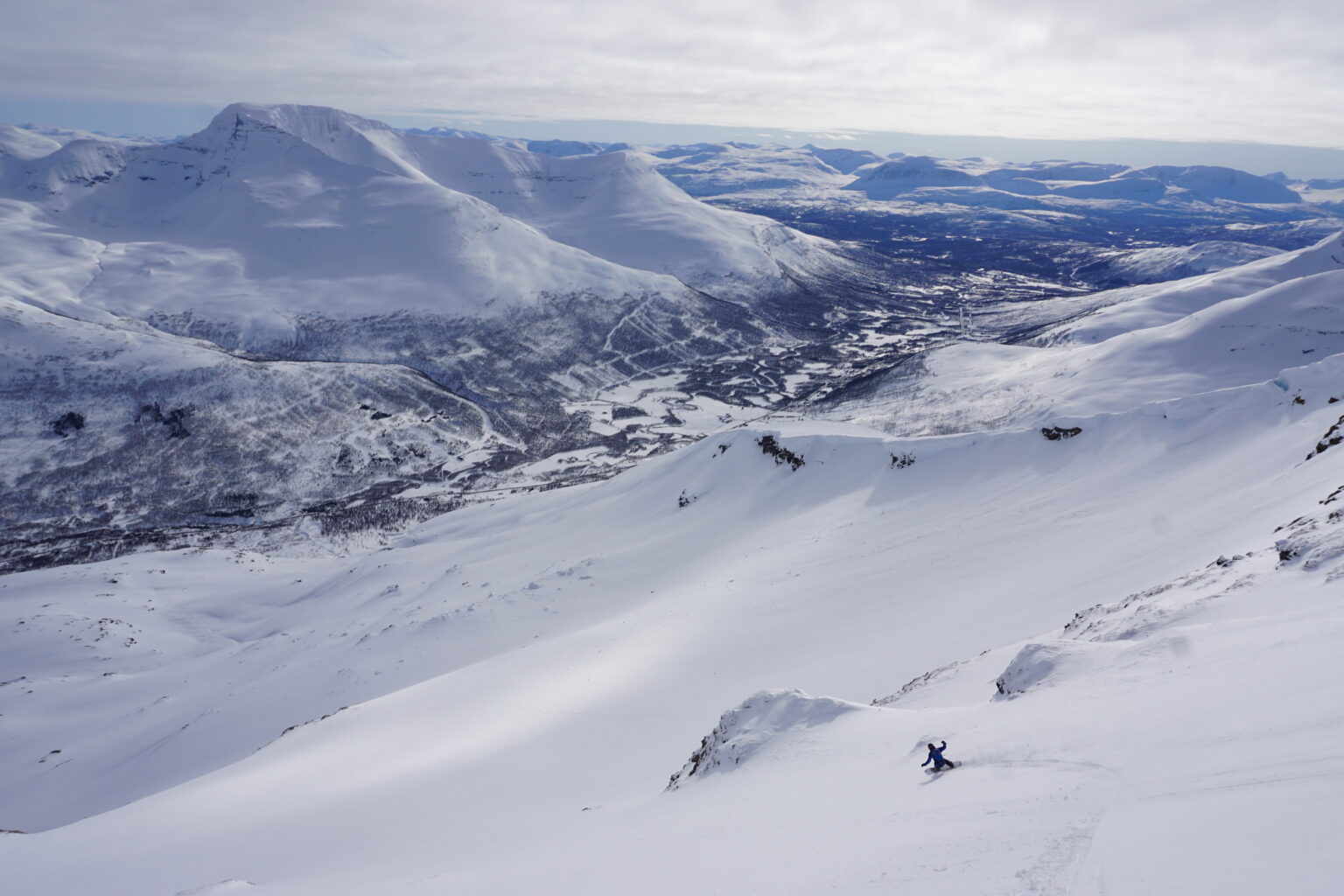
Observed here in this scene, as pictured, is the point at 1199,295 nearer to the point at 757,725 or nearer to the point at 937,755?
the point at 757,725

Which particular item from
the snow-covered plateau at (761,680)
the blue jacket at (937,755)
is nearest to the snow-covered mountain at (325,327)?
the snow-covered plateau at (761,680)

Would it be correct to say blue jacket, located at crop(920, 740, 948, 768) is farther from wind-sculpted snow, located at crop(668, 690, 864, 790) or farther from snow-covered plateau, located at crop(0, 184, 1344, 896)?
wind-sculpted snow, located at crop(668, 690, 864, 790)

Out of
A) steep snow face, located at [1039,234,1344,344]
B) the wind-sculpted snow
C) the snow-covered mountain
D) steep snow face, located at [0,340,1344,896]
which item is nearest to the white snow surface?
the snow-covered mountain

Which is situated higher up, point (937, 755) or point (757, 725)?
point (937, 755)

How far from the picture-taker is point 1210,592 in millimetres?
18094

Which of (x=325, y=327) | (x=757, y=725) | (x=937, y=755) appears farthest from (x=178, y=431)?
(x=937, y=755)

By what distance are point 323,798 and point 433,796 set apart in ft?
14.7

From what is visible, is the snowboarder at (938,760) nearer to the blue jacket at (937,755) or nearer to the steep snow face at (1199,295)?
the blue jacket at (937,755)

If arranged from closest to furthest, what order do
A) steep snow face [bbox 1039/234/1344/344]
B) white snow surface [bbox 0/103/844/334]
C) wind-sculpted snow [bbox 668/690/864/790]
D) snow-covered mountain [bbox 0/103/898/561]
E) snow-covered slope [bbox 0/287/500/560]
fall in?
1. wind-sculpted snow [bbox 668/690/864/790]
2. snow-covered slope [bbox 0/287/500/560]
3. snow-covered mountain [bbox 0/103/898/561]
4. steep snow face [bbox 1039/234/1344/344]
5. white snow surface [bbox 0/103/844/334]

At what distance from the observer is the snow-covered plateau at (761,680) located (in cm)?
1039

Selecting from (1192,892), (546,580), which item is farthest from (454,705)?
(1192,892)

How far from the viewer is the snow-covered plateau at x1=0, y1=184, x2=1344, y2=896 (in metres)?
10.4

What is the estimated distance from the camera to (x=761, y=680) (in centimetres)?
2795

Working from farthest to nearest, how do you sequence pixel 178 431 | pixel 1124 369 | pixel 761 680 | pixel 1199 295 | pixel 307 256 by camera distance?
pixel 307 256 < pixel 1199 295 < pixel 178 431 < pixel 1124 369 < pixel 761 680
